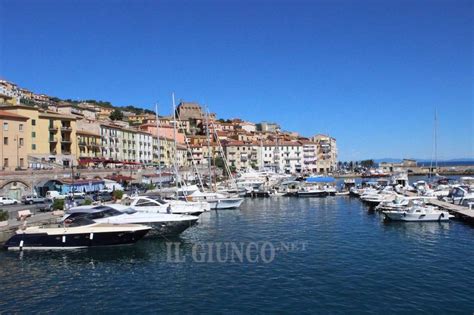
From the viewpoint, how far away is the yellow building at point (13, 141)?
63.9m

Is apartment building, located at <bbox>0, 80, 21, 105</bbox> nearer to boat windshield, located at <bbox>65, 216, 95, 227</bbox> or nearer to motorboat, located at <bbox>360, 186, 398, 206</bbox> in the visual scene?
boat windshield, located at <bbox>65, 216, 95, 227</bbox>

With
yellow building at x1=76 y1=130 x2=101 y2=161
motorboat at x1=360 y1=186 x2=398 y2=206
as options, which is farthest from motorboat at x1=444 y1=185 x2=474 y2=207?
yellow building at x1=76 y1=130 x2=101 y2=161

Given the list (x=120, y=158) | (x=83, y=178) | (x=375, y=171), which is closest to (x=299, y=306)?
(x=83, y=178)

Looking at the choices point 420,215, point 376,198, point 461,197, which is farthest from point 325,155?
point 420,215

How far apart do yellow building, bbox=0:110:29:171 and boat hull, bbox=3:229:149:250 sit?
36.9 m

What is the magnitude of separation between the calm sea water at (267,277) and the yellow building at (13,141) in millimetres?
41643

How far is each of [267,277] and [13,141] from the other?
58.6 meters

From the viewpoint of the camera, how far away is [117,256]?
2794 cm

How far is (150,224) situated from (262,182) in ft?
179

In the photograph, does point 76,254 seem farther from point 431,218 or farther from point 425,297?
point 431,218

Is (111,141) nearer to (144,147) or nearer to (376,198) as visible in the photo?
(144,147)

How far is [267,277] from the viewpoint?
2225cm

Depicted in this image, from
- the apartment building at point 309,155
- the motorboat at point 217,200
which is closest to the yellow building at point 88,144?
the motorboat at point 217,200

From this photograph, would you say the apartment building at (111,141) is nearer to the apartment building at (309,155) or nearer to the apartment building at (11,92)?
the apartment building at (11,92)
